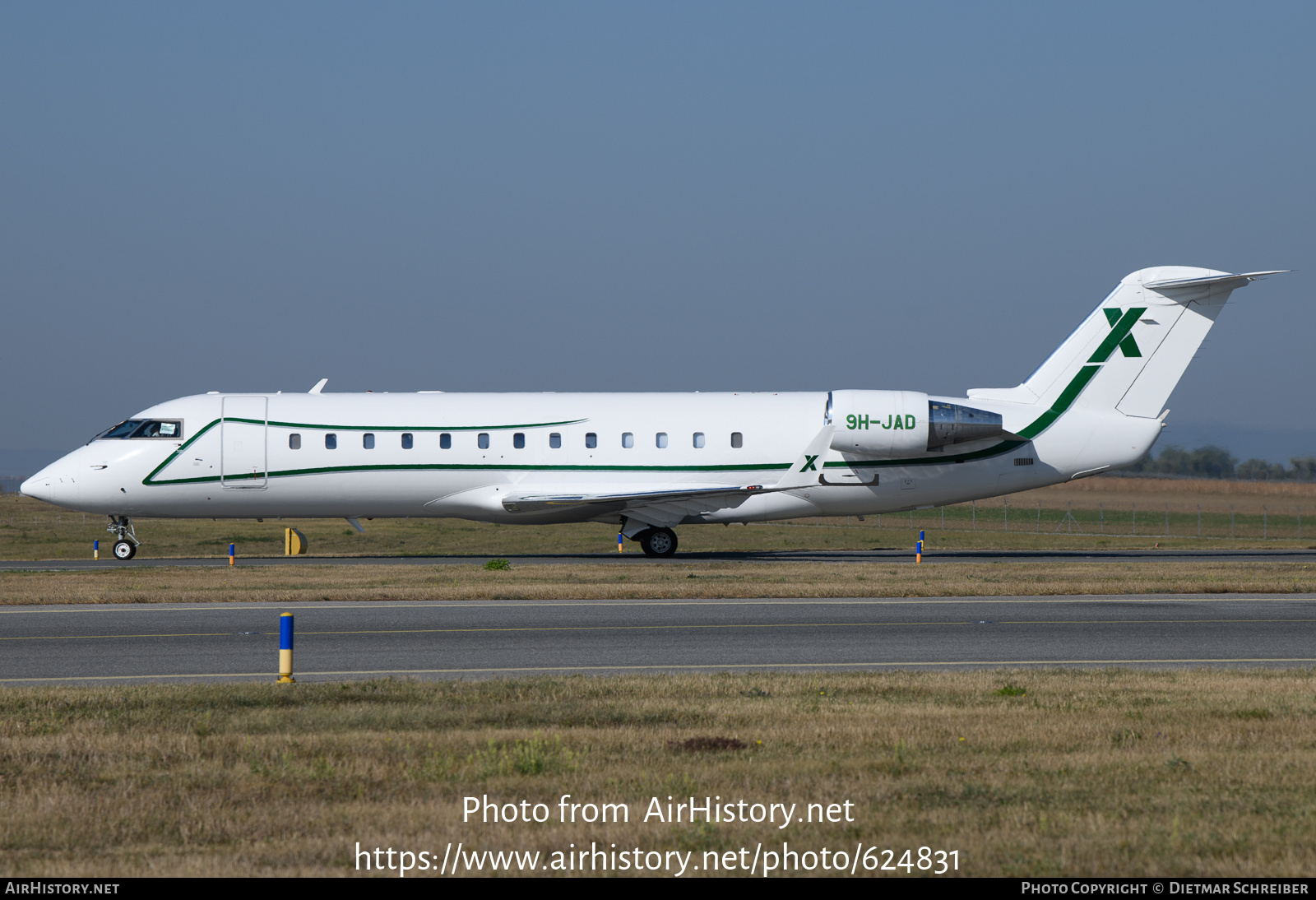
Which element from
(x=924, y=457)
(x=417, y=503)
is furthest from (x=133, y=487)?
(x=924, y=457)

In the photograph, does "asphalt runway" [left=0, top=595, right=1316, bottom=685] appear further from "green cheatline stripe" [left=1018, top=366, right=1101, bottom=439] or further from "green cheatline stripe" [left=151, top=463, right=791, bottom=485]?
"green cheatline stripe" [left=1018, top=366, right=1101, bottom=439]

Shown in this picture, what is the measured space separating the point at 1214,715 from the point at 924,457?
2017 cm

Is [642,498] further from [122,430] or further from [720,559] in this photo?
[122,430]

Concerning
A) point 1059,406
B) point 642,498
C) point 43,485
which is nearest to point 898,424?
point 1059,406

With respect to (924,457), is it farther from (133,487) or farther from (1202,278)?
(133,487)

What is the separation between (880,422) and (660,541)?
19.7 feet

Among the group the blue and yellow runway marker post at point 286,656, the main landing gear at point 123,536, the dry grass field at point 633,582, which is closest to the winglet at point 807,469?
the dry grass field at point 633,582

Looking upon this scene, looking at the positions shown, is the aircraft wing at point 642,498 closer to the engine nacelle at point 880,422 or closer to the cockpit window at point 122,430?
the engine nacelle at point 880,422

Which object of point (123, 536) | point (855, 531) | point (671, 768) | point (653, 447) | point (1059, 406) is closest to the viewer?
point (671, 768)

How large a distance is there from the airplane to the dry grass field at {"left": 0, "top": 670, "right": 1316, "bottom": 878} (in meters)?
17.8

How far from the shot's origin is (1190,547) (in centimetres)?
3972

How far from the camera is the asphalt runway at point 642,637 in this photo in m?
13.8

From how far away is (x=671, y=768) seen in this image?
845cm

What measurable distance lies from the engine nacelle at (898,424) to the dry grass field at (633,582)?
3140 mm
